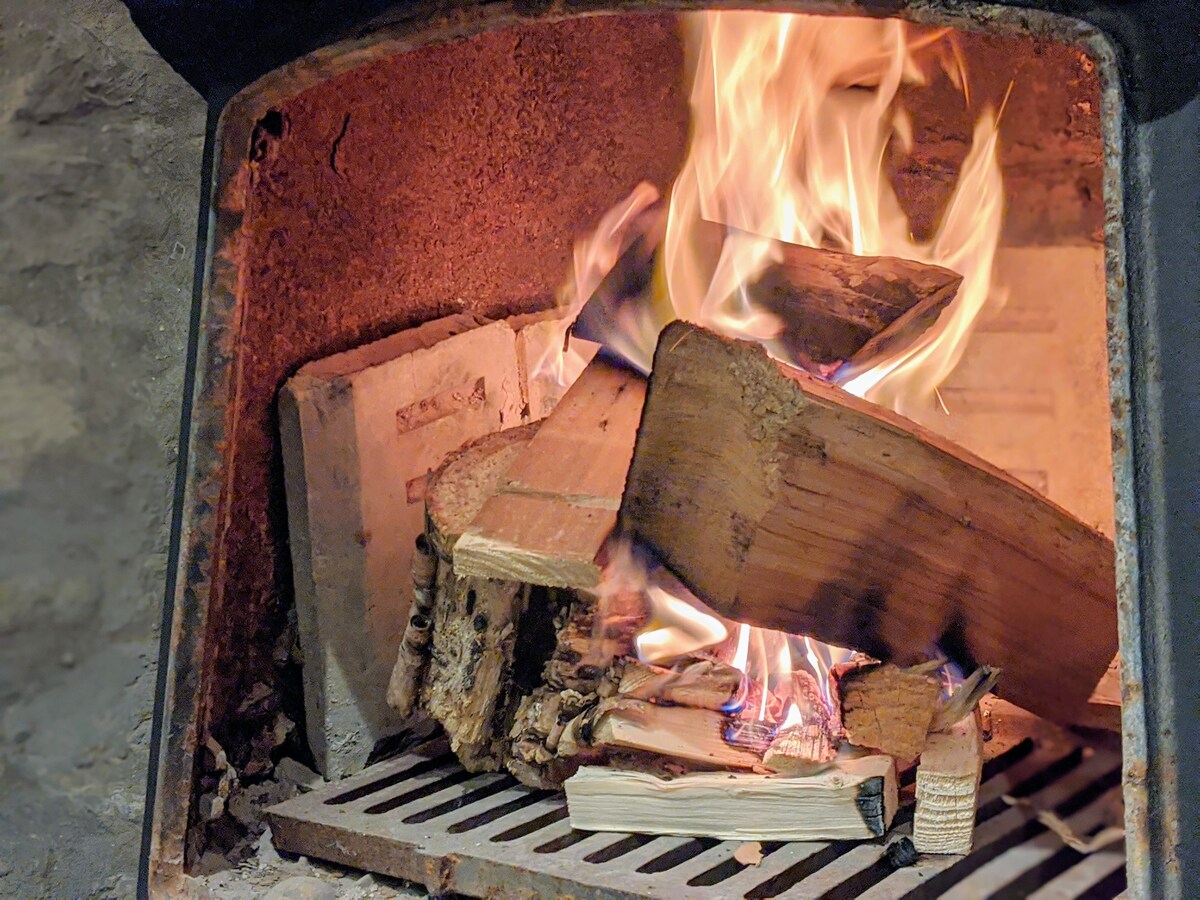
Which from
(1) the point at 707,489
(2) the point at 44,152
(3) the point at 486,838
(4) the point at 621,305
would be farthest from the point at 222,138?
(3) the point at 486,838

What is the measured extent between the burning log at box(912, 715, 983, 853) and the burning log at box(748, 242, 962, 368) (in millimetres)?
465

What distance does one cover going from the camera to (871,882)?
3.95 feet

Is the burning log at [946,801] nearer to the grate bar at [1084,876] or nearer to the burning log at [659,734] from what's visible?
the burning log at [659,734]

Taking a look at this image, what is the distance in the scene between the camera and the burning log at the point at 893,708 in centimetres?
128

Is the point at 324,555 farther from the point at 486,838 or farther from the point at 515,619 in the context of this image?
the point at 486,838

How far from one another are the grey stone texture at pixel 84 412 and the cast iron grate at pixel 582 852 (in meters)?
0.23

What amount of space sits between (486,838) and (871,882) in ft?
1.33

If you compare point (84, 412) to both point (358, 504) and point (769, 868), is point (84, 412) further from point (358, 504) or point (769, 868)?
point (769, 868)

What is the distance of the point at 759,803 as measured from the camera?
1263 mm

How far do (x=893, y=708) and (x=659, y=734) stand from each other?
25 centimetres

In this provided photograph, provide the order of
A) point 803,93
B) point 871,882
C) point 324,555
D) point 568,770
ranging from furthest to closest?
point 803,93
point 324,555
point 568,770
point 871,882

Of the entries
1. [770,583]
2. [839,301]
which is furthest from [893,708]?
[839,301]

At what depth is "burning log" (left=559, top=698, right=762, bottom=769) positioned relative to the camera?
1283mm

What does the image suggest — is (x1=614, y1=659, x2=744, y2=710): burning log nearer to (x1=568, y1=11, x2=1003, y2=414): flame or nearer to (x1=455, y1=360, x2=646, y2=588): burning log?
(x1=455, y1=360, x2=646, y2=588): burning log
